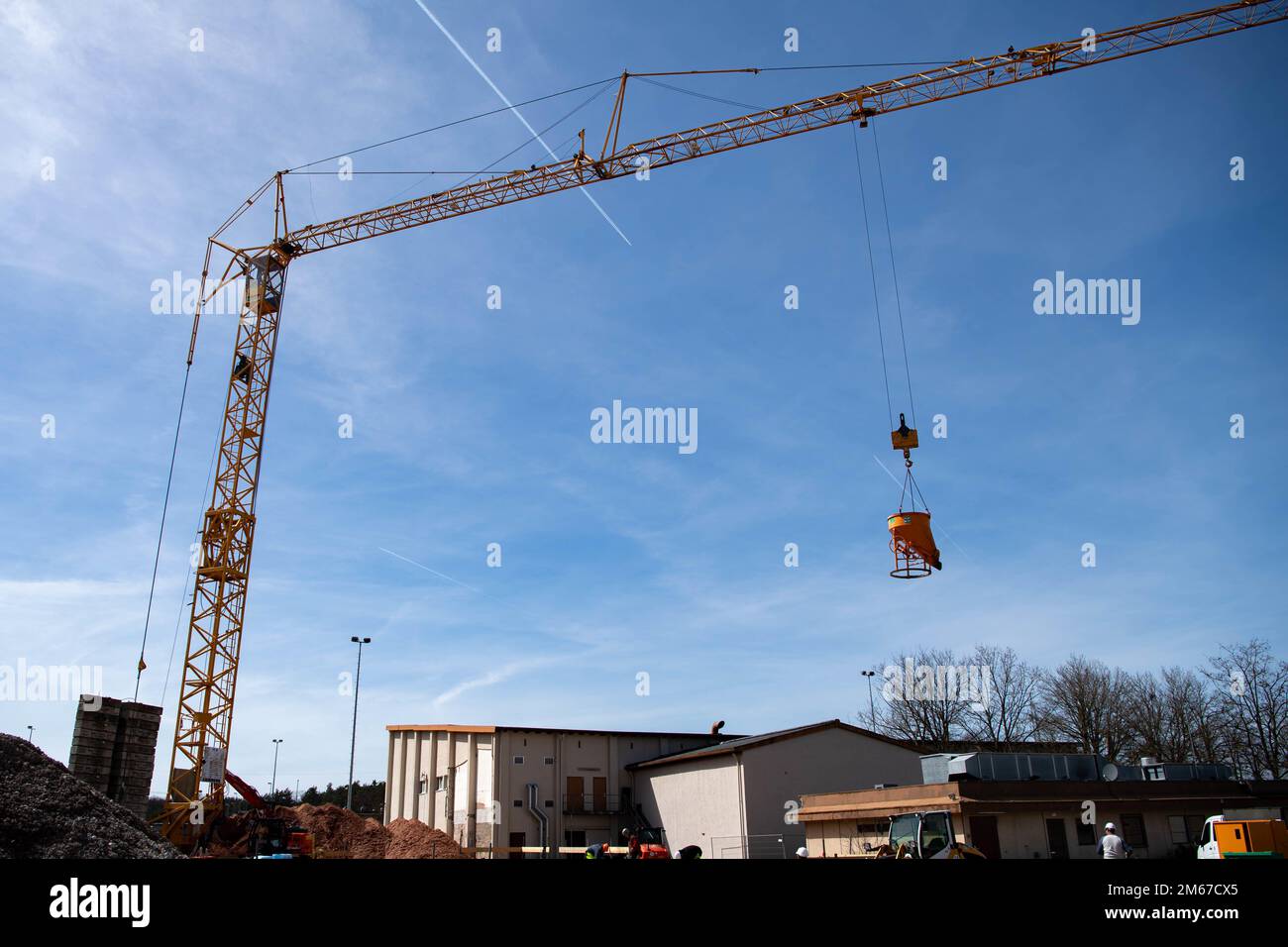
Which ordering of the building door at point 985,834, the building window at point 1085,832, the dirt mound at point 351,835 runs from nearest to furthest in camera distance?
1. the building door at point 985,834
2. the building window at point 1085,832
3. the dirt mound at point 351,835

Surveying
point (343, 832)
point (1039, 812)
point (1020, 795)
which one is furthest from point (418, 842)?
point (1039, 812)

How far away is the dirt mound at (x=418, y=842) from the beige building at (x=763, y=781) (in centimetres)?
1008

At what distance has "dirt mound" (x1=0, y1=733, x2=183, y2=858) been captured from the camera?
14812mm

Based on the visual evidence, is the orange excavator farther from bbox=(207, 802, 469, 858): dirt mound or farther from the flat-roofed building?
the flat-roofed building

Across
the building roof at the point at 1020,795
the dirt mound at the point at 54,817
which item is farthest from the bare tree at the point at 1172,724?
the dirt mound at the point at 54,817

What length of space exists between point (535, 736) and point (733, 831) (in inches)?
481

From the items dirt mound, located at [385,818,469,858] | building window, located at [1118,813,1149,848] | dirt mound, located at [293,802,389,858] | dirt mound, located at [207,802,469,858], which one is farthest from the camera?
dirt mound, located at [293,802,389,858]

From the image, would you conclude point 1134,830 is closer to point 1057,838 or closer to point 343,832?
point 1057,838

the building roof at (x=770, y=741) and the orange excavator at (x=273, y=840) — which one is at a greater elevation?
the building roof at (x=770, y=741)

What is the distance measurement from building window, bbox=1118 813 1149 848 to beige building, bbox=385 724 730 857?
72.1ft

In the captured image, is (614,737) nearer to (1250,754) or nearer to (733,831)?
(733,831)

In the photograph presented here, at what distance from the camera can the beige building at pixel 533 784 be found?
4494 cm

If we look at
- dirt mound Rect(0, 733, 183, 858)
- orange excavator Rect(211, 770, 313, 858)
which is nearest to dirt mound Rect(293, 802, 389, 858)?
orange excavator Rect(211, 770, 313, 858)

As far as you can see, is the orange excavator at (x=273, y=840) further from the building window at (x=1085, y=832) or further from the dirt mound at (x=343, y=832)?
the building window at (x=1085, y=832)
